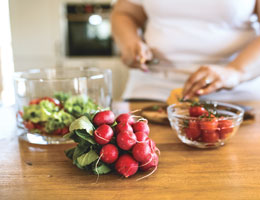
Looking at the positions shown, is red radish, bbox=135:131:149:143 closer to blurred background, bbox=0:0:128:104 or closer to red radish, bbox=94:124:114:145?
red radish, bbox=94:124:114:145

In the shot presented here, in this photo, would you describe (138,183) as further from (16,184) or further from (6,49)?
(6,49)

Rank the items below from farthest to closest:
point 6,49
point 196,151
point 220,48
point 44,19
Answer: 1. point 6,49
2. point 44,19
3. point 220,48
4. point 196,151

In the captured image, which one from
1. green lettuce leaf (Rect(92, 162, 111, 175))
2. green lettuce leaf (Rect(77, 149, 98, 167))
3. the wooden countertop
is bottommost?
the wooden countertop

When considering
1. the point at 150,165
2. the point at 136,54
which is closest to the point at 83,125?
the point at 150,165

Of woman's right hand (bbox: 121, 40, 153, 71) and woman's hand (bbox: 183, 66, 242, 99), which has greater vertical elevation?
woman's right hand (bbox: 121, 40, 153, 71)

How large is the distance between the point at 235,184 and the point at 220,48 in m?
0.79

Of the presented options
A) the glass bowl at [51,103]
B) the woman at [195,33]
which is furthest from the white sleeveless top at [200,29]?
the glass bowl at [51,103]

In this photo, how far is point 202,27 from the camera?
3.88 feet

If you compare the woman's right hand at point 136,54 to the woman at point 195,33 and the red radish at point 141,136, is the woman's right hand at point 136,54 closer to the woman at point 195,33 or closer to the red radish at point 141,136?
the woman at point 195,33

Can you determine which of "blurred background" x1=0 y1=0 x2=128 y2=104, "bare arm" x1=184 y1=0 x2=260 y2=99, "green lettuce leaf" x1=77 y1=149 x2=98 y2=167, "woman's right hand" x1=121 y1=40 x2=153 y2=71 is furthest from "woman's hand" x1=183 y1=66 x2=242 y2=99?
"blurred background" x1=0 y1=0 x2=128 y2=104

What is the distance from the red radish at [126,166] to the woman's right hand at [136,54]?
2.06 ft

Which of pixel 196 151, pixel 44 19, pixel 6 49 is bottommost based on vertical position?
pixel 196 151

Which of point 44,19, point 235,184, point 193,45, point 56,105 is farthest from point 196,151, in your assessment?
point 44,19

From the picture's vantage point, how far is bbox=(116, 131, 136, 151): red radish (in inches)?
20.5
